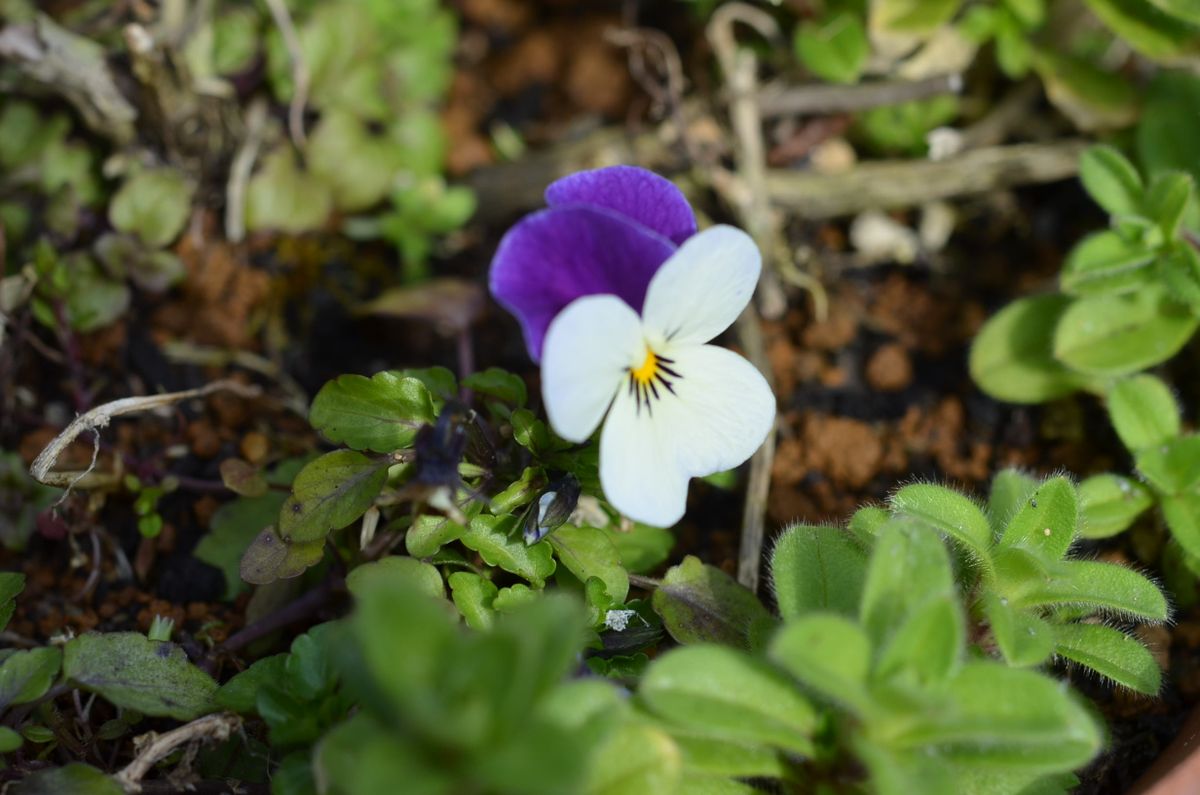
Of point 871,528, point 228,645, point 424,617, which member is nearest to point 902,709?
point 871,528

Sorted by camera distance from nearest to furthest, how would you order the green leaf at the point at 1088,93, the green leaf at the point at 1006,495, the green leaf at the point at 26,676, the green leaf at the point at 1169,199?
the green leaf at the point at 26,676 → the green leaf at the point at 1006,495 → the green leaf at the point at 1169,199 → the green leaf at the point at 1088,93

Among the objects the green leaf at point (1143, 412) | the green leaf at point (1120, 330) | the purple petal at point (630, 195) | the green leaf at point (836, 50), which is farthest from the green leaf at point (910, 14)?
the purple petal at point (630, 195)

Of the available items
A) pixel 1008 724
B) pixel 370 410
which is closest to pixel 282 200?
pixel 370 410

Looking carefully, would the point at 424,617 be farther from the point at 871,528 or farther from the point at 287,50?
the point at 287,50

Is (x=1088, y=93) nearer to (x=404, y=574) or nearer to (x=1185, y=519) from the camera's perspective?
(x=1185, y=519)

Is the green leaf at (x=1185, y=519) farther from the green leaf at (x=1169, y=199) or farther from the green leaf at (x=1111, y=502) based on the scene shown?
the green leaf at (x=1169, y=199)

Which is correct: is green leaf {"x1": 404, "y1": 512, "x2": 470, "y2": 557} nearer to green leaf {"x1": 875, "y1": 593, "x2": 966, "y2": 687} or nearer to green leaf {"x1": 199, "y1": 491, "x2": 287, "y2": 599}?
green leaf {"x1": 199, "y1": 491, "x2": 287, "y2": 599}

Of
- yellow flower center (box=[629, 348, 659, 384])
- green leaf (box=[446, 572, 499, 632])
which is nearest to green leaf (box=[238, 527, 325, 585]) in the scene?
green leaf (box=[446, 572, 499, 632])
